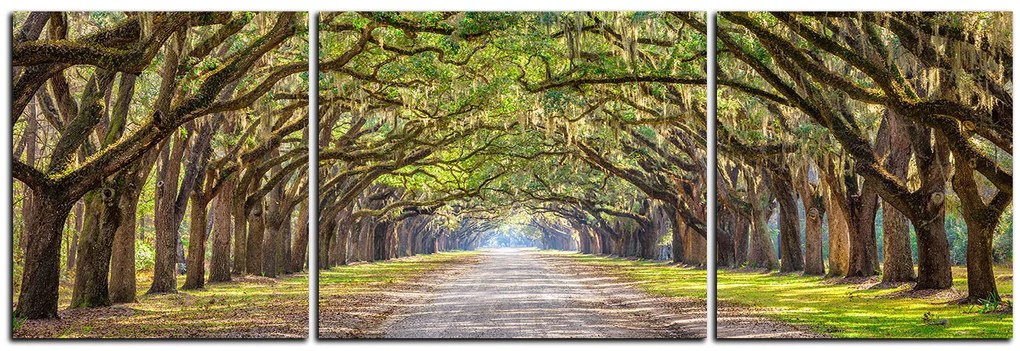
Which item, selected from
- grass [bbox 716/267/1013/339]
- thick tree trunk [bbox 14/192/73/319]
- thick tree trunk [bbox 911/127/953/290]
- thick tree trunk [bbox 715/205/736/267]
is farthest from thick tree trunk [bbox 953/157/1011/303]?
thick tree trunk [bbox 715/205/736/267]

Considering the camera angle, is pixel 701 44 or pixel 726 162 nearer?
pixel 701 44

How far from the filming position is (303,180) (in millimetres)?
34406

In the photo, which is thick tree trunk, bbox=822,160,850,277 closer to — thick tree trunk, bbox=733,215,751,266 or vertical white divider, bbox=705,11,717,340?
thick tree trunk, bbox=733,215,751,266

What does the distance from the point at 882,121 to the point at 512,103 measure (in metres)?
7.72

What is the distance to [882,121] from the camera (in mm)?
23391

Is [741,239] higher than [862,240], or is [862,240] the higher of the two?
[862,240]

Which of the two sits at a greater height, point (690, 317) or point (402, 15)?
point (402, 15)

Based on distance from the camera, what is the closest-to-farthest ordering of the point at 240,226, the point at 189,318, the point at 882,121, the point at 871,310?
the point at 189,318 → the point at 871,310 → the point at 882,121 → the point at 240,226

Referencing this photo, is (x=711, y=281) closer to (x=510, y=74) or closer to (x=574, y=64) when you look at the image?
(x=574, y=64)

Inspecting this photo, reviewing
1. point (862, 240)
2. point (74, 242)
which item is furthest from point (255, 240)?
point (862, 240)

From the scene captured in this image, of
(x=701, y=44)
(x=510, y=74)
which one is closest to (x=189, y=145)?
(x=510, y=74)

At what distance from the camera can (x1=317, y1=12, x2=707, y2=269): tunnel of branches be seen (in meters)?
16.1

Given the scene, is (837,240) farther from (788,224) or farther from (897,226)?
(897,226)

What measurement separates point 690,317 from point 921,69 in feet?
20.0
